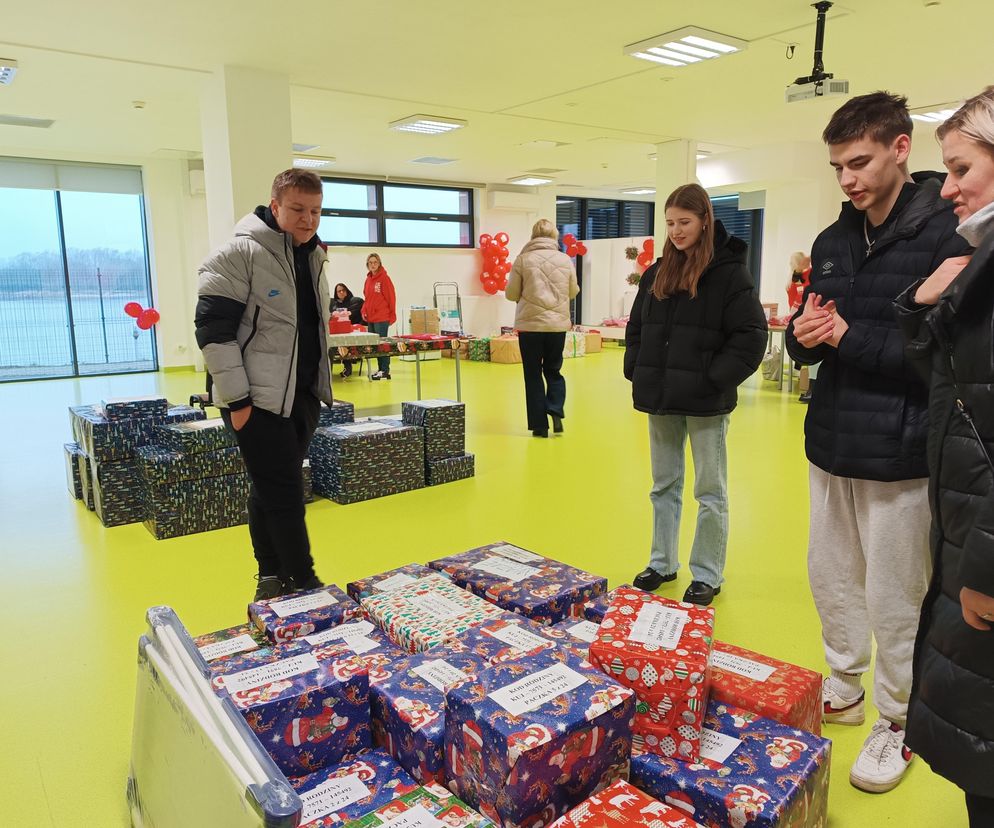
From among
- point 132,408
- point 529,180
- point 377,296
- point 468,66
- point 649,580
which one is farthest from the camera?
point 529,180

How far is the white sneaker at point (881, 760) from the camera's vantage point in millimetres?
1842

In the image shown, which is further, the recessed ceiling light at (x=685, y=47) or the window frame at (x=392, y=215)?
the window frame at (x=392, y=215)

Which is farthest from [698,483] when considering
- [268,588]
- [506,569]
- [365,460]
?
[365,460]

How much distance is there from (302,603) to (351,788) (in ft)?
2.09

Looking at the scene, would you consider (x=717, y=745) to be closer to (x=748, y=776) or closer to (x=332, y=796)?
(x=748, y=776)

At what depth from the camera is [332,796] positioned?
145 cm

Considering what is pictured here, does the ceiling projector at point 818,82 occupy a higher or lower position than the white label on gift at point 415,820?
higher

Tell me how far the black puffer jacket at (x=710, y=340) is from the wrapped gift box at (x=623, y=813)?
1621mm

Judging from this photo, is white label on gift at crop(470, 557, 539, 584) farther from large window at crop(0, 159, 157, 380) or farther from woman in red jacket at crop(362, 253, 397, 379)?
large window at crop(0, 159, 157, 380)

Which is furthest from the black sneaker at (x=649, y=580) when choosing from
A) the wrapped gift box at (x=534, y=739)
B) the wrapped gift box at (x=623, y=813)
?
the wrapped gift box at (x=623, y=813)

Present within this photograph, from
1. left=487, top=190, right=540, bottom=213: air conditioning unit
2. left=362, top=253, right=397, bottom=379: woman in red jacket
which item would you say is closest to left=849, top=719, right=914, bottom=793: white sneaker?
left=362, top=253, right=397, bottom=379: woman in red jacket

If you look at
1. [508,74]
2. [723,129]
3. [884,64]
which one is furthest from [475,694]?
[723,129]

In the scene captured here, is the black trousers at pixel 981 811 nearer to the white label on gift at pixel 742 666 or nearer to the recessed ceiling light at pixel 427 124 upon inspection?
the white label on gift at pixel 742 666

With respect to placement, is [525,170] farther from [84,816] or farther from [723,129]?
[84,816]
